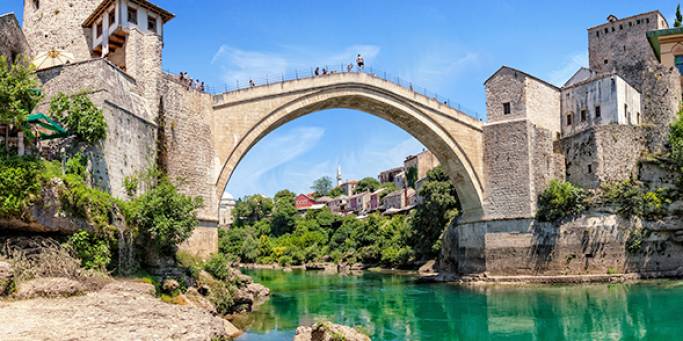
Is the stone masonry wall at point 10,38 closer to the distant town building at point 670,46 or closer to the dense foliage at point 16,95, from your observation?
the dense foliage at point 16,95

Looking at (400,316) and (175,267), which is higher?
(175,267)

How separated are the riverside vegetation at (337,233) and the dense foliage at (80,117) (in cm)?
1362

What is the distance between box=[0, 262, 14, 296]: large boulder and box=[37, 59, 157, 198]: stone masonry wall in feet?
14.0

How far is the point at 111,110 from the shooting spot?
15891mm

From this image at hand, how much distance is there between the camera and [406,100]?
87.5ft

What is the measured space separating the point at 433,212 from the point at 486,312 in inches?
651

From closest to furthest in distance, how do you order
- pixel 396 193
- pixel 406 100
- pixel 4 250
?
pixel 4 250
pixel 406 100
pixel 396 193

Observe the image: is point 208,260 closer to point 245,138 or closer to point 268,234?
point 245,138

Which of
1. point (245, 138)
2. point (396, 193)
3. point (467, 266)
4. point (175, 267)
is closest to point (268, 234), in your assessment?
point (396, 193)

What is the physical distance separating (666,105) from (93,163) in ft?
82.8

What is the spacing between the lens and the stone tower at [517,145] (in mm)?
27109

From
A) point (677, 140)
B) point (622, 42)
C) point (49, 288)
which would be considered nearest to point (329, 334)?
point (49, 288)

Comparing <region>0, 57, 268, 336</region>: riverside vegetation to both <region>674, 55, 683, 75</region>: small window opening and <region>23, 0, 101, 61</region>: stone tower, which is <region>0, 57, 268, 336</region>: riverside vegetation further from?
<region>674, 55, 683, 75</region>: small window opening

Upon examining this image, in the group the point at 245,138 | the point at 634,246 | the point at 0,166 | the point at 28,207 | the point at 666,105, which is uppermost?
the point at 666,105
